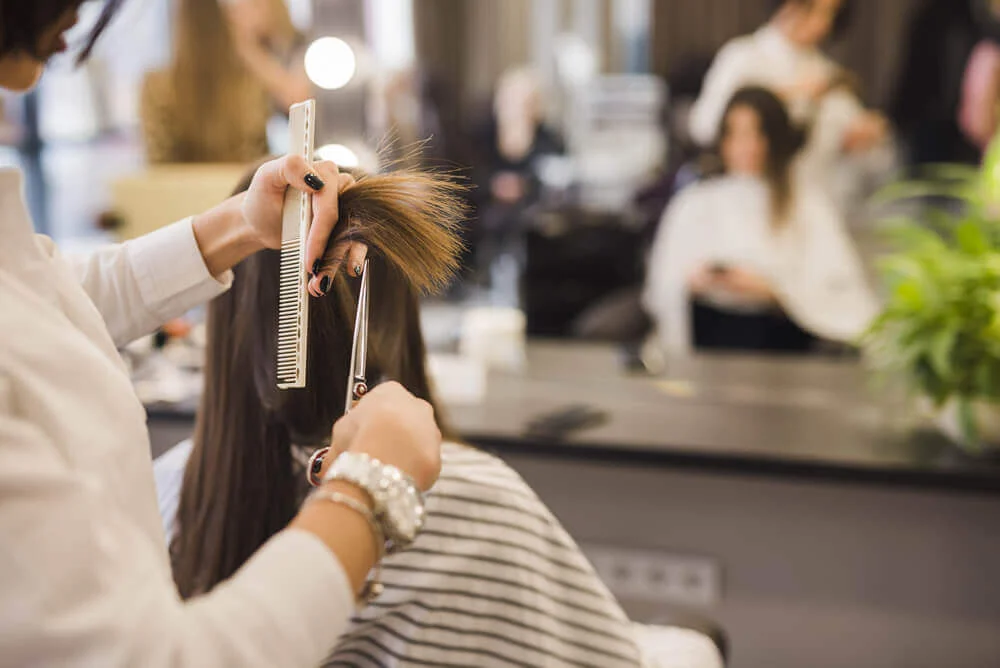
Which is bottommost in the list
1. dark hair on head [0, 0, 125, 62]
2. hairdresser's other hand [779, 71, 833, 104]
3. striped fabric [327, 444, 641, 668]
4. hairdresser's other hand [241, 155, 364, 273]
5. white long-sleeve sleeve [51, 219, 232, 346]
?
striped fabric [327, 444, 641, 668]

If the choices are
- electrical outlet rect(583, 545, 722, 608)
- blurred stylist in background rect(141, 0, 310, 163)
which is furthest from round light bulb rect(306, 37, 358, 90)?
electrical outlet rect(583, 545, 722, 608)

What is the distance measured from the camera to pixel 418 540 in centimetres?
97

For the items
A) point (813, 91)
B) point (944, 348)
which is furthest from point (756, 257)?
point (944, 348)

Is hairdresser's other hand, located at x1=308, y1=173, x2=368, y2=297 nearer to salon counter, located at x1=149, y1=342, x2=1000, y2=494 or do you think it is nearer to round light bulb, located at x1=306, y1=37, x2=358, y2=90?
salon counter, located at x1=149, y1=342, x2=1000, y2=494

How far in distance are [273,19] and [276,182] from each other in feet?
6.95

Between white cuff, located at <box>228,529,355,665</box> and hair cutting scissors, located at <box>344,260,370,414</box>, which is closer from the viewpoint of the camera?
white cuff, located at <box>228,529,355,665</box>

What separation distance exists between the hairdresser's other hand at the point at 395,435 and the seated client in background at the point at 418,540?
0.50ft

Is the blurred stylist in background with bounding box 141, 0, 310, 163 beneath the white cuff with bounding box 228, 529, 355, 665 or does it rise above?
above

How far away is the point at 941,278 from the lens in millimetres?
1647

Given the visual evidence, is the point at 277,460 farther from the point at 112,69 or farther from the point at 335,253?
the point at 112,69

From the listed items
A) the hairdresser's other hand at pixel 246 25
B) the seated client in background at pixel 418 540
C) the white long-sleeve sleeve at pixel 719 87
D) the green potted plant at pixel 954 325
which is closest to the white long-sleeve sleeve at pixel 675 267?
the white long-sleeve sleeve at pixel 719 87

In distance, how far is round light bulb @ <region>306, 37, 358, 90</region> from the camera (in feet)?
8.48

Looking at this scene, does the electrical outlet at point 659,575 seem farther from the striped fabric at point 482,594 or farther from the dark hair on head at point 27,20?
the dark hair on head at point 27,20

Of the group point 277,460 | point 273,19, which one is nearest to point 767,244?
point 273,19
